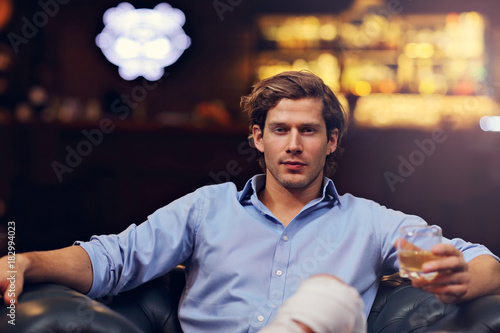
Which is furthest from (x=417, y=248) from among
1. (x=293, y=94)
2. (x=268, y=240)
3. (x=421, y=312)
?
(x=293, y=94)

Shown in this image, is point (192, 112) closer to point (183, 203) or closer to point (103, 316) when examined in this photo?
point (183, 203)

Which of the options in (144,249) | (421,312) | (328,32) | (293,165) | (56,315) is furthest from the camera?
(328,32)

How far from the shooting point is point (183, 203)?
75.7 inches

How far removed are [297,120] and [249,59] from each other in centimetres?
550

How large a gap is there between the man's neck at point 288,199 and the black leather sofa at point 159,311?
0.38 meters

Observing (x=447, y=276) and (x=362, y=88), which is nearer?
(x=447, y=276)

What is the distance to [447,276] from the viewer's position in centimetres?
145

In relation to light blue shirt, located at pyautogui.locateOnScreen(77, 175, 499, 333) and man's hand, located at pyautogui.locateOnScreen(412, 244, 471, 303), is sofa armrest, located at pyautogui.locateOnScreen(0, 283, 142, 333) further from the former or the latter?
man's hand, located at pyautogui.locateOnScreen(412, 244, 471, 303)

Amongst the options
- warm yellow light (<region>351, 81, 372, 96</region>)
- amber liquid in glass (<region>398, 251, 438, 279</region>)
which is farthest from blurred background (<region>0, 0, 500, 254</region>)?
amber liquid in glass (<region>398, 251, 438, 279</region>)

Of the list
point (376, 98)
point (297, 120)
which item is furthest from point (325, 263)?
point (376, 98)

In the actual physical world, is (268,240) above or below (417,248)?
below

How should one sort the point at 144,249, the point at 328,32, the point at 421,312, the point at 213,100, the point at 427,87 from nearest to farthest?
the point at 421,312, the point at 144,249, the point at 427,87, the point at 328,32, the point at 213,100

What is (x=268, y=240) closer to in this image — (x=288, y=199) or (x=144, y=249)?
(x=288, y=199)

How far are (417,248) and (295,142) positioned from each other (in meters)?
0.63
